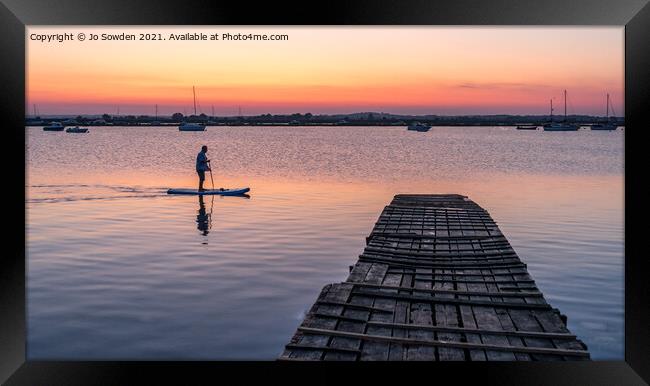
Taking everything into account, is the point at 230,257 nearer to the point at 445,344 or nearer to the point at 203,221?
the point at 203,221

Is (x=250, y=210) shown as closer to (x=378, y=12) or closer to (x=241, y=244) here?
(x=241, y=244)

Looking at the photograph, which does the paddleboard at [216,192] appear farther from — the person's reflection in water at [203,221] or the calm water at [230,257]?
the person's reflection in water at [203,221]

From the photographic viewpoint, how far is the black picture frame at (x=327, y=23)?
607 cm

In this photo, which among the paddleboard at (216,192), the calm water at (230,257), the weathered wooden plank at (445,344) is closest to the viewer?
the weathered wooden plank at (445,344)

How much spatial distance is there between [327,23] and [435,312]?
448 cm

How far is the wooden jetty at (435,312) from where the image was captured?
7586 mm

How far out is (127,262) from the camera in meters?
16.8

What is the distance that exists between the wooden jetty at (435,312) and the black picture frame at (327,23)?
1072mm

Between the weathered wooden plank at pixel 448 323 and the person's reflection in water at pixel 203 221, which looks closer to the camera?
the weathered wooden plank at pixel 448 323

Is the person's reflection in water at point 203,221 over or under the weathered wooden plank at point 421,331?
over

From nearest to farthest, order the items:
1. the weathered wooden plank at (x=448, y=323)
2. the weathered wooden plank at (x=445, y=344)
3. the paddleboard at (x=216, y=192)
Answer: the weathered wooden plank at (x=445, y=344)
the weathered wooden plank at (x=448, y=323)
the paddleboard at (x=216, y=192)

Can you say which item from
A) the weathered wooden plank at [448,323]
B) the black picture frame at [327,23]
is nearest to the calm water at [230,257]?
the weathered wooden plank at [448,323]

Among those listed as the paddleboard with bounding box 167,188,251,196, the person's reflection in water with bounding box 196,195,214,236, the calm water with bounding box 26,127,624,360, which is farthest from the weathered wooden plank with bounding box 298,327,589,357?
the paddleboard with bounding box 167,188,251,196

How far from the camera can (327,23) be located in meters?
6.20
